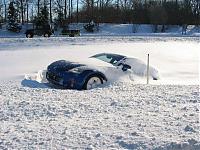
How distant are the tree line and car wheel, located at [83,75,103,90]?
2222 inches

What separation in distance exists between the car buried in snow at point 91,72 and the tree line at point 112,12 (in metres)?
55.2

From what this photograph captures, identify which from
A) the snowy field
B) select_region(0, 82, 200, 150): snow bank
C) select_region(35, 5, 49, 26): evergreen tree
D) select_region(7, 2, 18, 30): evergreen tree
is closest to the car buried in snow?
the snowy field

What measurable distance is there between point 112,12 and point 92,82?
214 ft

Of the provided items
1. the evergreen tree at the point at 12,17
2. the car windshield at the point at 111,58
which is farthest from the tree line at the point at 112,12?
the car windshield at the point at 111,58

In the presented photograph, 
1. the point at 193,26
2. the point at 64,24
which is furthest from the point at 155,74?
the point at 193,26

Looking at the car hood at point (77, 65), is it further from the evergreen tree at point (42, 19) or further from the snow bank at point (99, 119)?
the evergreen tree at point (42, 19)

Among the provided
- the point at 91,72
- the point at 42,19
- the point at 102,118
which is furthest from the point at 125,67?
the point at 42,19

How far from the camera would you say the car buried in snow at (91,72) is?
34.2 ft

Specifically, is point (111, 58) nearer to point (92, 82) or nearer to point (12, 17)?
point (92, 82)

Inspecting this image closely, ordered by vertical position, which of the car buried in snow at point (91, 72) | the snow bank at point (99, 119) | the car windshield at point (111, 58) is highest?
the car windshield at point (111, 58)

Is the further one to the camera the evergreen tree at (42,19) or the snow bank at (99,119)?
the evergreen tree at (42,19)

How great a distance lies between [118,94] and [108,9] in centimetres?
6805

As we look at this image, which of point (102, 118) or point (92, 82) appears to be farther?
point (92, 82)

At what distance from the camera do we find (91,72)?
34.5 feet
